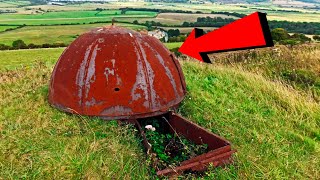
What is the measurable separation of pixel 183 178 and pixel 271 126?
1977 millimetres

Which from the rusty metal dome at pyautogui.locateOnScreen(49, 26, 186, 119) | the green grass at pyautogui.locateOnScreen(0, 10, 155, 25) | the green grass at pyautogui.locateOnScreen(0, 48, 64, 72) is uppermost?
the rusty metal dome at pyautogui.locateOnScreen(49, 26, 186, 119)

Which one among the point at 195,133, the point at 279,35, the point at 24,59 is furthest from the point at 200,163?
the point at 279,35

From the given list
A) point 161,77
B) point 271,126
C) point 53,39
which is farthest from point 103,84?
point 53,39

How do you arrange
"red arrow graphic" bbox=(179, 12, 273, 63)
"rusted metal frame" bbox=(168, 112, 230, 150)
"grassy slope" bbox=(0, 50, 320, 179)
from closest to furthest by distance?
"grassy slope" bbox=(0, 50, 320, 179), "rusted metal frame" bbox=(168, 112, 230, 150), "red arrow graphic" bbox=(179, 12, 273, 63)

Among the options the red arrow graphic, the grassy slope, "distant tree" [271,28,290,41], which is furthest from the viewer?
"distant tree" [271,28,290,41]

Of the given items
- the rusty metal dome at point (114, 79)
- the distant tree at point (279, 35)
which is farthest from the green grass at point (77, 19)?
the rusty metal dome at point (114, 79)

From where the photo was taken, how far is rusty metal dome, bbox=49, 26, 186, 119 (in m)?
4.36

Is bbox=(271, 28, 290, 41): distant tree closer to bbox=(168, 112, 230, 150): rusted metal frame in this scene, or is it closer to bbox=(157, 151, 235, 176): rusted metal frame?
bbox=(168, 112, 230, 150): rusted metal frame

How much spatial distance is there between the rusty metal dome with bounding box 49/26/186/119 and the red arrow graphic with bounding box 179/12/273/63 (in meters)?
1.48

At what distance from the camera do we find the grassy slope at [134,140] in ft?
11.2

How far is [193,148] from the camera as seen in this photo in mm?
4211

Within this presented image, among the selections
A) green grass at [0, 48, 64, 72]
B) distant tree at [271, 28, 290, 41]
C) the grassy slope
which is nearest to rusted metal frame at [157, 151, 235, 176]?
the grassy slope

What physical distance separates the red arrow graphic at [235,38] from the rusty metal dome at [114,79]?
4.85ft

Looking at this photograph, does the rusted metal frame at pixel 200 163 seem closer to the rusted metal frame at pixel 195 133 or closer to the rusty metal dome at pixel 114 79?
the rusted metal frame at pixel 195 133
